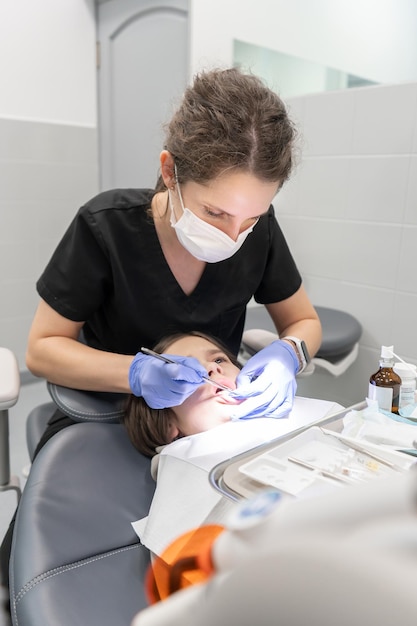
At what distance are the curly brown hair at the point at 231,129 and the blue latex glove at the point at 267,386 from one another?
0.46 metres

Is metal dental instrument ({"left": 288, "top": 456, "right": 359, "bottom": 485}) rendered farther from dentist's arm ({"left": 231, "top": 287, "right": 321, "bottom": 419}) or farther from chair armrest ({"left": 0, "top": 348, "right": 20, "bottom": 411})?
chair armrest ({"left": 0, "top": 348, "right": 20, "bottom": 411})

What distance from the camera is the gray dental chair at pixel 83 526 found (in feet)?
Answer: 2.77

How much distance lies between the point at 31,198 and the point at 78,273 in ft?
6.67

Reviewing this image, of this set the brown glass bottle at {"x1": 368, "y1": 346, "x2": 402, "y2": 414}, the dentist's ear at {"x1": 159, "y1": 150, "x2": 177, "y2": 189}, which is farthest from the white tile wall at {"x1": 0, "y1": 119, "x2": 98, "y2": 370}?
the brown glass bottle at {"x1": 368, "y1": 346, "x2": 402, "y2": 414}

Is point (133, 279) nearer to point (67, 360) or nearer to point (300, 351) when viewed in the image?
point (67, 360)

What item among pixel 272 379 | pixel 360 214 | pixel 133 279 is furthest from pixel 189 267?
pixel 360 214

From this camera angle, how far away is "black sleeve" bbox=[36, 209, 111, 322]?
135 cm

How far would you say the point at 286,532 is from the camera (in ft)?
0.98

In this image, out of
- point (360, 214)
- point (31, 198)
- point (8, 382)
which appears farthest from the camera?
point (31, 198)

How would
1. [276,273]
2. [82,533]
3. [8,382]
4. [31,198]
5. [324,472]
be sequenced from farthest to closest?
[31,198], [276,273], [8,382], [82,533], [324,472]

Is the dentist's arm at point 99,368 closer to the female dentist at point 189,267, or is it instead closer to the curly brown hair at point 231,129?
the female dentist at point 189,267

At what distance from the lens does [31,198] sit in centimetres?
315

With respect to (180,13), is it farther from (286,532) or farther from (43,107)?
(286,532)

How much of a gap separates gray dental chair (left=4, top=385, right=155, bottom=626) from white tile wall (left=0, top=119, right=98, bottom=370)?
205 cm
